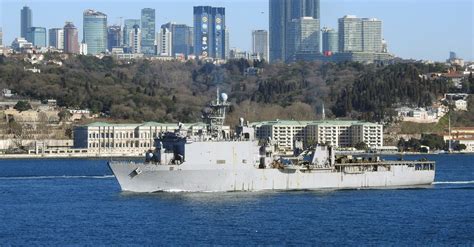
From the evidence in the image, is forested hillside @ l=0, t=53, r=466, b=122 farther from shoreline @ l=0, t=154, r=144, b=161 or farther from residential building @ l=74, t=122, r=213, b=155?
shoreline @ l=0, t=154, r=144, b=161

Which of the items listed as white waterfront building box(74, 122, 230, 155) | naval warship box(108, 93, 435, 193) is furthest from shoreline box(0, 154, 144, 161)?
naval warship box(108, 93, 435, 193)

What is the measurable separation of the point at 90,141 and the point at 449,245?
3292 inches

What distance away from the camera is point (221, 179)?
53750 millimetres

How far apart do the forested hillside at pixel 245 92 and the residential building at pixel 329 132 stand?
34.0 ft

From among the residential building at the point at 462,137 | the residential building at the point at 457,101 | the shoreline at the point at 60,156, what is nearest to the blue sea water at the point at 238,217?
the shoreline at the point at 60,156

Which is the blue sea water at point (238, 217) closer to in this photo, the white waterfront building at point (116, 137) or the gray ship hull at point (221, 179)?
the gray ship hull at point (221, 179)

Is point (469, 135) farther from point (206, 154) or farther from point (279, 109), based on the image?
point (206, 154)

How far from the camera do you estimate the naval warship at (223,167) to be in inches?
2101

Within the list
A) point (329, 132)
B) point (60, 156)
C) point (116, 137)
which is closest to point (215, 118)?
point (60, 156)

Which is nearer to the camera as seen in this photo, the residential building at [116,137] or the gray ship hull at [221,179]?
the gray ship hull at [221,179]

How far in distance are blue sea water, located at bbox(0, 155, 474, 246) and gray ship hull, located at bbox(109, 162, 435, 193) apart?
27.2 inches

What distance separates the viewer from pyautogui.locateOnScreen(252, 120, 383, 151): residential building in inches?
4946

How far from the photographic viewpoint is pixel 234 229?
142 feet

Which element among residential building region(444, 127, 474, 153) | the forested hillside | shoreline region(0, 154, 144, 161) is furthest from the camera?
the forested hillside
